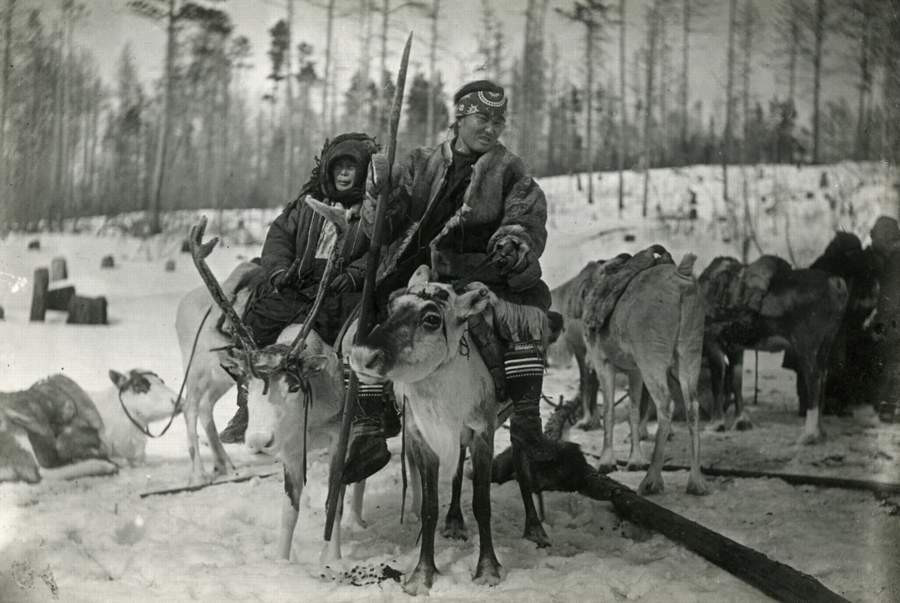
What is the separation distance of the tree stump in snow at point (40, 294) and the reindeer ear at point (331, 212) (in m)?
1.76

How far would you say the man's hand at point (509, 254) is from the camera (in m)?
4.08

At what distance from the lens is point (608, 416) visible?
4.65 meters

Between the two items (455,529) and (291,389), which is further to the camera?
(455,529)

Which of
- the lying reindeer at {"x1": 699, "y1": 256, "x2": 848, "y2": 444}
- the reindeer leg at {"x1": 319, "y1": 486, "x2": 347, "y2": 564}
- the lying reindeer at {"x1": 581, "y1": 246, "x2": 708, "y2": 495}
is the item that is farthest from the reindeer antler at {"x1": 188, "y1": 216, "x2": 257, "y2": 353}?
the lying reindeer at {"x1": 699, "y1": 256, "x2": 848, "y2": 444}

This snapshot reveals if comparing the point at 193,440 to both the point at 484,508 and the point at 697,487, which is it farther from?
the point at 697,487

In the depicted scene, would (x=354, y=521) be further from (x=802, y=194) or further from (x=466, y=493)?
(x=802, y=194)

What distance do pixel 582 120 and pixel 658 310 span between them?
46.4 inches

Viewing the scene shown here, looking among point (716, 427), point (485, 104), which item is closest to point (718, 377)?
point (716, 427)

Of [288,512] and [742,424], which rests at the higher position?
[742,424]

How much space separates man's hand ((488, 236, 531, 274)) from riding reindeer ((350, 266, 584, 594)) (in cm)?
18

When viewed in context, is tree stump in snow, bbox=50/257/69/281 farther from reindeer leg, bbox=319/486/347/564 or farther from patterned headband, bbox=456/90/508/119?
patterned headband, bbox=456/90/508/119

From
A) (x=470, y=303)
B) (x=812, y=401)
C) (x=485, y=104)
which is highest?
(x=485, y=104)

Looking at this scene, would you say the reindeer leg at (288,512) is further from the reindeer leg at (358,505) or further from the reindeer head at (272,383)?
the reindeer leg at (358,505)

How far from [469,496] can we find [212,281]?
6.14 ft
